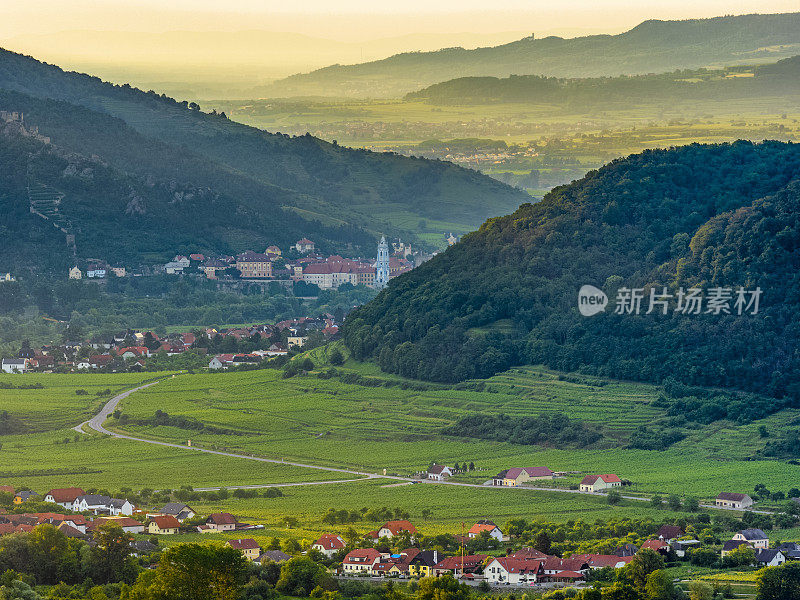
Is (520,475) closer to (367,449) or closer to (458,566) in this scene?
(367,449)

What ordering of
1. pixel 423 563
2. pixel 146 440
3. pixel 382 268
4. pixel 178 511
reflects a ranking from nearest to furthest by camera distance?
pixel 423 563
pixel 178 511
pixel 146 440
pixel 382 268

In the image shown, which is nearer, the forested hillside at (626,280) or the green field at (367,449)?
the green field at (367,449)

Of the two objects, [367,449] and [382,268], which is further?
[382,268]

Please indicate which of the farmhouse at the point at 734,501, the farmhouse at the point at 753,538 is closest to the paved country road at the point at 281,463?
the farmhouse at the point at 734,501

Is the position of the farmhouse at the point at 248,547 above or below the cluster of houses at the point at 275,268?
below

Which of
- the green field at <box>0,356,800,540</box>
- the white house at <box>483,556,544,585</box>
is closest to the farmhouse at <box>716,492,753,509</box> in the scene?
the green field at <box>0,356,800,540</box>

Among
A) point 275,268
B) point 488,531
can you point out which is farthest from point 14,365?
point 488,531

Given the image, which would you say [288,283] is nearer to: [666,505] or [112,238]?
[112,238]

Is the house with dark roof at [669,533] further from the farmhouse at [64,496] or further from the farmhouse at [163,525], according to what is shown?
the farmhouse at [64,496]
